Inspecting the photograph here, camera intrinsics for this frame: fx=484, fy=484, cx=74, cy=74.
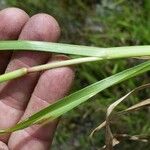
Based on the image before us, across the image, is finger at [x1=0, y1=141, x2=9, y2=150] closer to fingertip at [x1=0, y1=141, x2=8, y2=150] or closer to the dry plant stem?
fingertip at [x1=0, y1=141, x2=8, y2=150]

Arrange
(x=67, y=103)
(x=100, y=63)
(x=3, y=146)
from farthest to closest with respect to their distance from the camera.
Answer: (x=100, y=63), (x=3, y=146), (x=67, y=103)

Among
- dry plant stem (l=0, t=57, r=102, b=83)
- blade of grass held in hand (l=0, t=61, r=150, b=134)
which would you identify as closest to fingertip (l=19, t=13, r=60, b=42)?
dry plant stem (l=0, t=57, r=102, b=83)

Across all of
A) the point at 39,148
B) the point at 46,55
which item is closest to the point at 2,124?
the point at 39,148

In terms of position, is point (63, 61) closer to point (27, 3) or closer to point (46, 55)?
point (46, 55)

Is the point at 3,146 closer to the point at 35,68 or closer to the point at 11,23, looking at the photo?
the point at 35,68

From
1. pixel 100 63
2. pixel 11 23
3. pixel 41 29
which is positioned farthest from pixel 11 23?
pixel 100 63

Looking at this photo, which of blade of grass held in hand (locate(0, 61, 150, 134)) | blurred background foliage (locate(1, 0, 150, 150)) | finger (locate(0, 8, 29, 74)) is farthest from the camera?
blurred background foliage (locate(1, 0, 150, 150))
